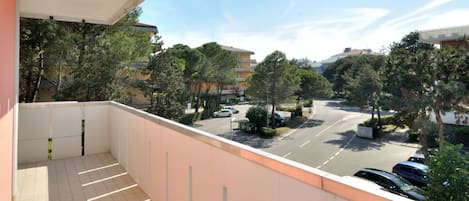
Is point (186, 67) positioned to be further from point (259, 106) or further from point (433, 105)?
point (433, 105)

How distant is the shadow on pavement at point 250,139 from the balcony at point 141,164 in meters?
10.8

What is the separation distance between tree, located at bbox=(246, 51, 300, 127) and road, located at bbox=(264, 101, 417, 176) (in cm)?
246

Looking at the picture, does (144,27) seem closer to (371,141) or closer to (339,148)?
(339,148)

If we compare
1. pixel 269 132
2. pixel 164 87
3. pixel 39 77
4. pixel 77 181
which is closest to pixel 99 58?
pixel 39 77

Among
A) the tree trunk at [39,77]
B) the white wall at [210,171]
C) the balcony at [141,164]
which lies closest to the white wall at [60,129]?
the balcony at [141,164]

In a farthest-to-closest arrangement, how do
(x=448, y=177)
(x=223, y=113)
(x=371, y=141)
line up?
(x=223, y=113), (x=371, y=141), (x=448, y=177)

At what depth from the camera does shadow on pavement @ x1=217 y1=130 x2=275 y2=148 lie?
1514cm

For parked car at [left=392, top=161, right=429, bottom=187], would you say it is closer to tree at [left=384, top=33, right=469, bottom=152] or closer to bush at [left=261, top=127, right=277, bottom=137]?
tree at [left=384, top=33, right=469, bottom=152]

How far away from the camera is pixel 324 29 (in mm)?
23203

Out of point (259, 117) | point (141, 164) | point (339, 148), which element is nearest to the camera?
point (141, 164)

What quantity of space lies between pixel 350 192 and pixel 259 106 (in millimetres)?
17133

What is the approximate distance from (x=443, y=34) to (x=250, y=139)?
11242 millimetres

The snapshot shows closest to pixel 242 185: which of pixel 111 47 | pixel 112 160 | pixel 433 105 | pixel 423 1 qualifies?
pixel 112 160

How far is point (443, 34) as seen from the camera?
48.2 feet
